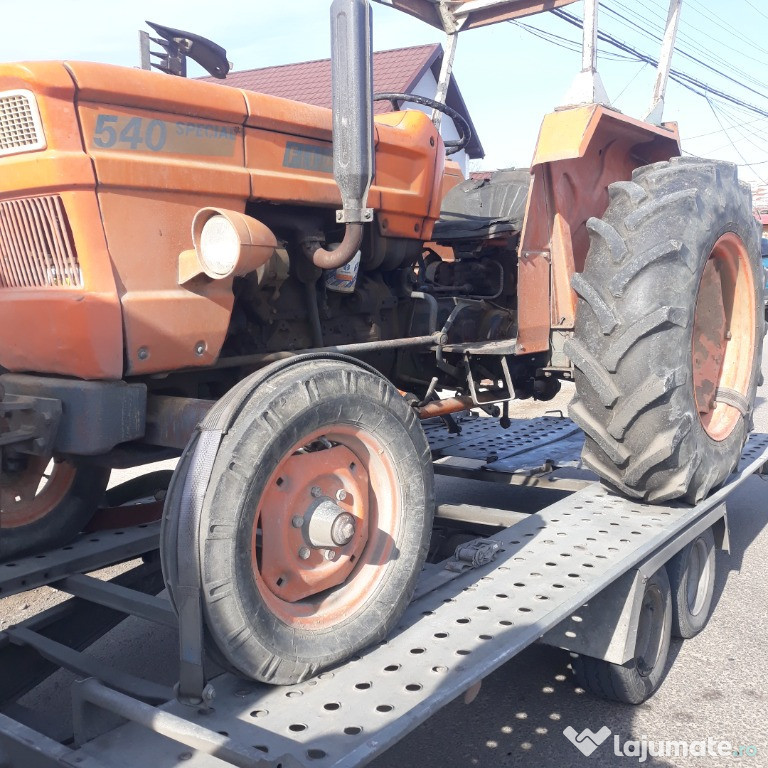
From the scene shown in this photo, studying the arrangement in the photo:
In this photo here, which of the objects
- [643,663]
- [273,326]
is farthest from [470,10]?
[643,663]

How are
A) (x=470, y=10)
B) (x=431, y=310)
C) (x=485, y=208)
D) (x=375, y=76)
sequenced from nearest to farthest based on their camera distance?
(x=431, y=310)
(x=470, y=10)
(x=485, y=208)
(x=375, y=76)

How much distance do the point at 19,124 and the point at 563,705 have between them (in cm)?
249

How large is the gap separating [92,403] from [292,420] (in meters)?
0.53

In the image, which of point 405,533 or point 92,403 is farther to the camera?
point 405,533

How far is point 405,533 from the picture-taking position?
7.53 ft

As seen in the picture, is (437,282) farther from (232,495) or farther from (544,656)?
(232,495)

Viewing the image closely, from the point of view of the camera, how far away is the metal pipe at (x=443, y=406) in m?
3.42

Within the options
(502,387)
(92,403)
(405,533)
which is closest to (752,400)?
(502,387)

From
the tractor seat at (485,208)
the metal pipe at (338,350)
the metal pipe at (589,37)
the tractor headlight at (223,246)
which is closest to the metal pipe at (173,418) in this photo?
the metal pipe at (338,350)

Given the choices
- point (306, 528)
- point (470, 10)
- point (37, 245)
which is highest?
point (470, 10)

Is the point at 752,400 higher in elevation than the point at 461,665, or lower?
higher
